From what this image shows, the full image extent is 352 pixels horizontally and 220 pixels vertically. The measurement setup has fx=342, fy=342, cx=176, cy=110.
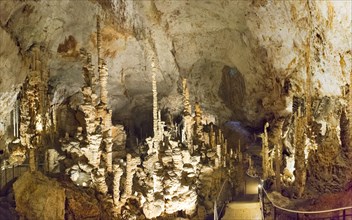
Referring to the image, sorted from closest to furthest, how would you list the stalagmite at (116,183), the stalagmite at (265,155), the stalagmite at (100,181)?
1. the stalagmite at (116,183)
2. the stalagmite at (100,181)
3. the stalagmite at (265,155)

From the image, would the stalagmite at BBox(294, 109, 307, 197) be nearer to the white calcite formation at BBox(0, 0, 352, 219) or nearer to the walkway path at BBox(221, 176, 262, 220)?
the white calcite formation at BBox(0, 0, 352, 219)

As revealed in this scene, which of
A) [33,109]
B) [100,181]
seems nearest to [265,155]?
[100,181]

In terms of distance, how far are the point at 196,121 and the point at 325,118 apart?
20.0 feet

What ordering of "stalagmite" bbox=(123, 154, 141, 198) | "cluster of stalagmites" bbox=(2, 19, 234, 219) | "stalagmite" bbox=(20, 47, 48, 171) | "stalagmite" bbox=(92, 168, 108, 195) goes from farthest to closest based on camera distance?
"stalagmite" bbox=(20, 47, 48, 171) < "cluster of stalagmites" bbox=(2, 19, 234, 219) < "stalagmite" bbox=(123, 154, 141, 198) < "stalagmite" bbox=(92, 168, 108, 195)

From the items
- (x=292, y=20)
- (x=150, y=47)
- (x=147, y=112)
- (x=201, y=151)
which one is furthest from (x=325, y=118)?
(x=147, y=112)

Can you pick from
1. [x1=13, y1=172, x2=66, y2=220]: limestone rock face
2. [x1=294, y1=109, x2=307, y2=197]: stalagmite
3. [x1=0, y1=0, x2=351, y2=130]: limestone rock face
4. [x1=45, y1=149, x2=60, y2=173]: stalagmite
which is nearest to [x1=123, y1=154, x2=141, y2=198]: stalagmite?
[x1=13, y1=172, x2=66, y2=220]: limestone rock face

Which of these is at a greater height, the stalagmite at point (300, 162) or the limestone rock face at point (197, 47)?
the limestone rock face at point (197, 47)

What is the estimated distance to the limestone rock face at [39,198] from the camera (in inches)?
395

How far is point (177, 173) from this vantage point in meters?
12.7

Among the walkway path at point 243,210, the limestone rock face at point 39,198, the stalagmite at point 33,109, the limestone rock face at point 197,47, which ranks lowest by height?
the walkway path at point 243,210

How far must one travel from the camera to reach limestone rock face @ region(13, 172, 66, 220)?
10039 mm

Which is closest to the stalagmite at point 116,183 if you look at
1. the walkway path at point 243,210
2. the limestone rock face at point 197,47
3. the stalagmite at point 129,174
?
the stalagmite at point 129,174

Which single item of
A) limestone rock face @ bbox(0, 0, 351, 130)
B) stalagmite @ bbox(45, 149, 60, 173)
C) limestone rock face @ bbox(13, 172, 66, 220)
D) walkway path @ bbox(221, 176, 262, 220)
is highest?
limestone rock face @ bbox(0, 0, 351, 130)

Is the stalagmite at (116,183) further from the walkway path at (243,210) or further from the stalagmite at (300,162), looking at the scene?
the stalagmite at (300,162)
